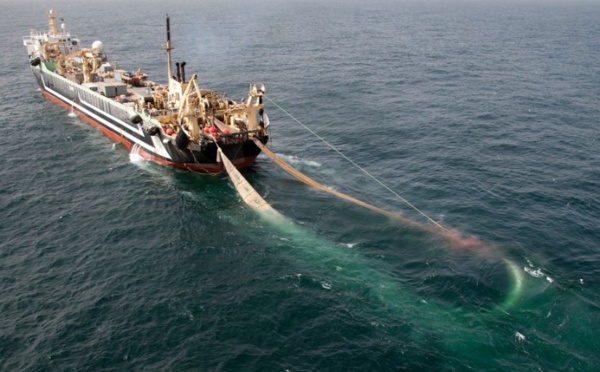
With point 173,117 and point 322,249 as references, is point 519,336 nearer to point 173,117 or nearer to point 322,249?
point 322,249

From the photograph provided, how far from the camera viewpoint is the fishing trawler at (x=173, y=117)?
76.4m

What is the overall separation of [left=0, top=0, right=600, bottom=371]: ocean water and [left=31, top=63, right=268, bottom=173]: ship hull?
7.35ft

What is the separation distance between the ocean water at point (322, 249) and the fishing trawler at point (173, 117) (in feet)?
11.1

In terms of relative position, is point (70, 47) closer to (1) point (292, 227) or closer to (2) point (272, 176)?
(2) point (272, 176)

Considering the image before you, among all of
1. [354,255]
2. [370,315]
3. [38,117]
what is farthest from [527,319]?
[38,117]

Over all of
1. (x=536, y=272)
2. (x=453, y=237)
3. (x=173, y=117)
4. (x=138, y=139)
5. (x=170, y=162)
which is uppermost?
(x=173, y=117)

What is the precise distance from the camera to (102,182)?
76625 millimetres

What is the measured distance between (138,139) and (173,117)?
832 cm

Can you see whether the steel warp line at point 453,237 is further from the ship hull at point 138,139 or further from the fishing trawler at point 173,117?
the fishing trawler at point 173,117

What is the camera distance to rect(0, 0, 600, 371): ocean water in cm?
4372

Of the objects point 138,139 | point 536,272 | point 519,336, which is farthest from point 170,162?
point 519,336

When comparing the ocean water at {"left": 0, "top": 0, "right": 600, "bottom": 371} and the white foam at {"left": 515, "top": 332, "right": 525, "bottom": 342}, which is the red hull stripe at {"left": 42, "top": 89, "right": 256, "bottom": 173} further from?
the white foam at {"left": 515, "top": 332, "right": 525, "bottom": 342}

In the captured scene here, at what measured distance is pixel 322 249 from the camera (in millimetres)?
57500

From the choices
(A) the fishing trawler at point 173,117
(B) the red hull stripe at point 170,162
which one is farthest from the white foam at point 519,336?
(B) the red hull stripe at point 170,162
